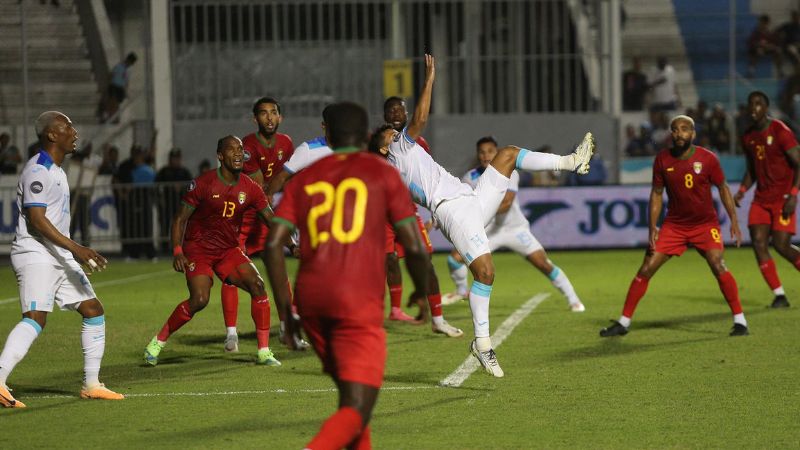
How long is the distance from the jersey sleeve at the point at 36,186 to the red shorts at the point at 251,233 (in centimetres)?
332

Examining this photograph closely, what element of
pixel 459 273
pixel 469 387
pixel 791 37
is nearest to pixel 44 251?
pixel 469 387

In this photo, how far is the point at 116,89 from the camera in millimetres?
26891

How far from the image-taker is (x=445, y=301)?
15.7m

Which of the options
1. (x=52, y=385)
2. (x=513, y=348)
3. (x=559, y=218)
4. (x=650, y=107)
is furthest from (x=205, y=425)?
(x=650, y=107)

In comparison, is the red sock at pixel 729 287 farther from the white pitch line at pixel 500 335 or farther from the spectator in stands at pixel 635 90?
the spectator in stands at pixel 635 90

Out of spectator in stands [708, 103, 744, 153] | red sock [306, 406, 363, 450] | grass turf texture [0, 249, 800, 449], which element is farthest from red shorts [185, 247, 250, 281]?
spectator in stands [708, 103, 744, 153]

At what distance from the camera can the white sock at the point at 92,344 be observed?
9.13m

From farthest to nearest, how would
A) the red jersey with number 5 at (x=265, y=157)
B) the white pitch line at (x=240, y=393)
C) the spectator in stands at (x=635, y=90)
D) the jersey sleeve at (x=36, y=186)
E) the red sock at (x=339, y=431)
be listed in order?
the spectator in stands at (x=635, y=90) < the red jersey with number 5 at (x=265, y=157) < the white pitch line at (x=240, y=393) < the jersey sleeve at (x=36, y=186) < the red sock at (x=339, y=431)

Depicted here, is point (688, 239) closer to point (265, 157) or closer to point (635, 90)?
point (265, 157)

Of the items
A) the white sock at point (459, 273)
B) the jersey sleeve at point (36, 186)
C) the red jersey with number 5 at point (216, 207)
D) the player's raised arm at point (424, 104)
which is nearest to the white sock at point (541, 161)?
the player's raised arm at point (424, 104)

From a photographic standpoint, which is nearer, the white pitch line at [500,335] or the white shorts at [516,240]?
the white pitch line at [500,335]

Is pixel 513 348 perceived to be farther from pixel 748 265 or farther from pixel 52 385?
pixel 748 265

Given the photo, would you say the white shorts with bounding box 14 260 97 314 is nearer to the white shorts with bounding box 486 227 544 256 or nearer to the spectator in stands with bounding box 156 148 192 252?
the white shorts with bounding box 486 227 544 256

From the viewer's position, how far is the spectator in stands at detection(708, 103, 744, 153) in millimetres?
26016
